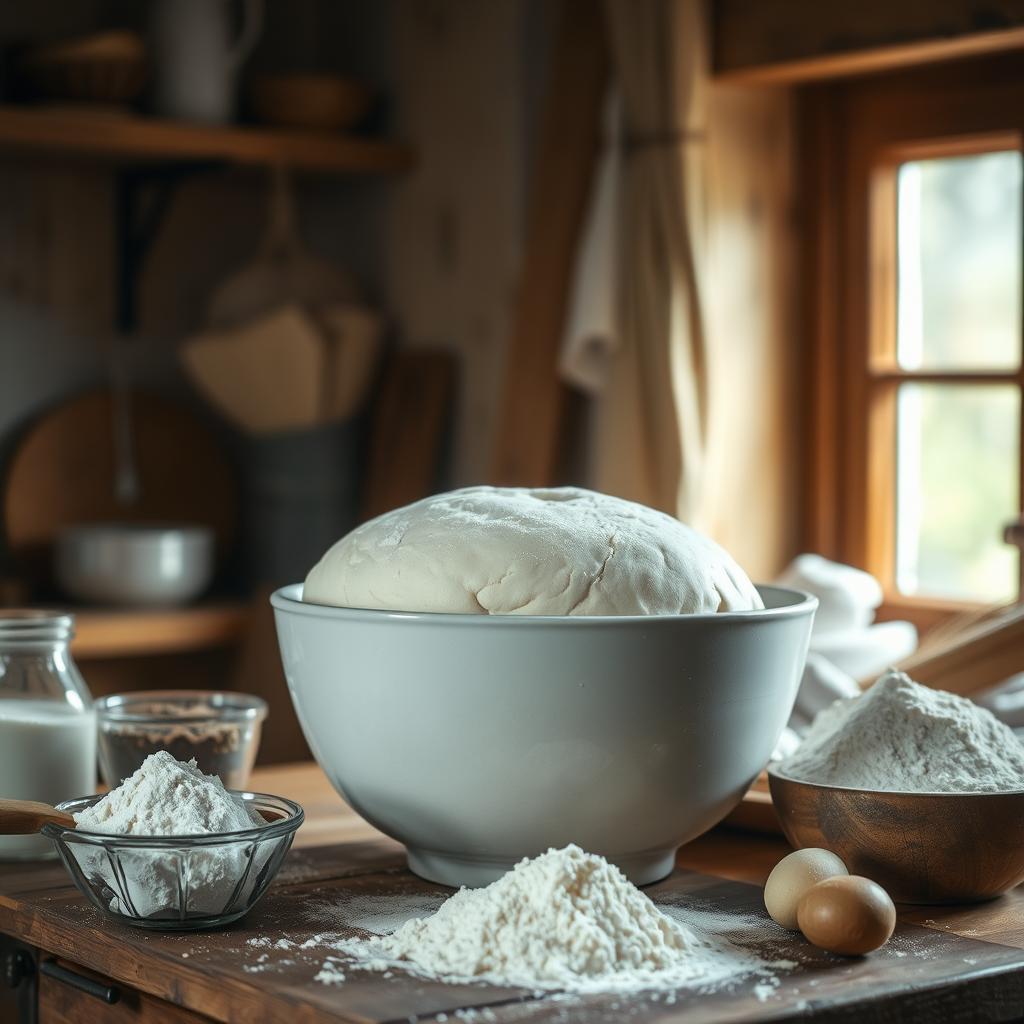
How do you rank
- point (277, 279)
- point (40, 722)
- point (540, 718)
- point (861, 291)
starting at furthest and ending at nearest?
point (277, 279), point (861, 291), point (40, 722), point (540, 718)

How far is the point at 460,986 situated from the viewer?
77 cm

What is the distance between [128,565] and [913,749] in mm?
1699

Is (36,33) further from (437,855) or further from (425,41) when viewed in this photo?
(437,855)

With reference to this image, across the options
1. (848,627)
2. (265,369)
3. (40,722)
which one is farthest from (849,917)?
(265,369)

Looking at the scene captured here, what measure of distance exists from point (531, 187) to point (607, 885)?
1.81m

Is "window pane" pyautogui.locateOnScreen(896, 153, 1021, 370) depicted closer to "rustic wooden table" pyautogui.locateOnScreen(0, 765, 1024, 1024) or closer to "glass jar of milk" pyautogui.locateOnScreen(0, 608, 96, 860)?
"rustic wooden table" pyautogui.locateOnScreen(0, 765, 1024, 1024)

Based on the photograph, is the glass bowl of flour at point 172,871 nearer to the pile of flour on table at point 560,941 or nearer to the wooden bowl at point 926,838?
the pile of flour on table at point 560,941

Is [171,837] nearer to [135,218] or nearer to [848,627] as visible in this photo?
[848,627]

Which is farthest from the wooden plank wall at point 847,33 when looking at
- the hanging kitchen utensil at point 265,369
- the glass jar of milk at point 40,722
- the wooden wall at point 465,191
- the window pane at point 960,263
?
the glass jar of milk at point 40,722

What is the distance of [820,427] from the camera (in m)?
2.31

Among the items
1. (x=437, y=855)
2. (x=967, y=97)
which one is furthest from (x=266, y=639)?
(x=437, y=855)

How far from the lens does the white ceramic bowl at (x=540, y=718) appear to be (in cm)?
87

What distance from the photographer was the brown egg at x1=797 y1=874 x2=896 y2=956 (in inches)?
32.0

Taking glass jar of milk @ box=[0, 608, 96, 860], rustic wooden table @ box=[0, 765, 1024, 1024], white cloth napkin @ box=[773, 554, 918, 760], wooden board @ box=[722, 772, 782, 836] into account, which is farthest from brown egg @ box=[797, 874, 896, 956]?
white cloth napkin @ box=[773, 554, 918, 760]
